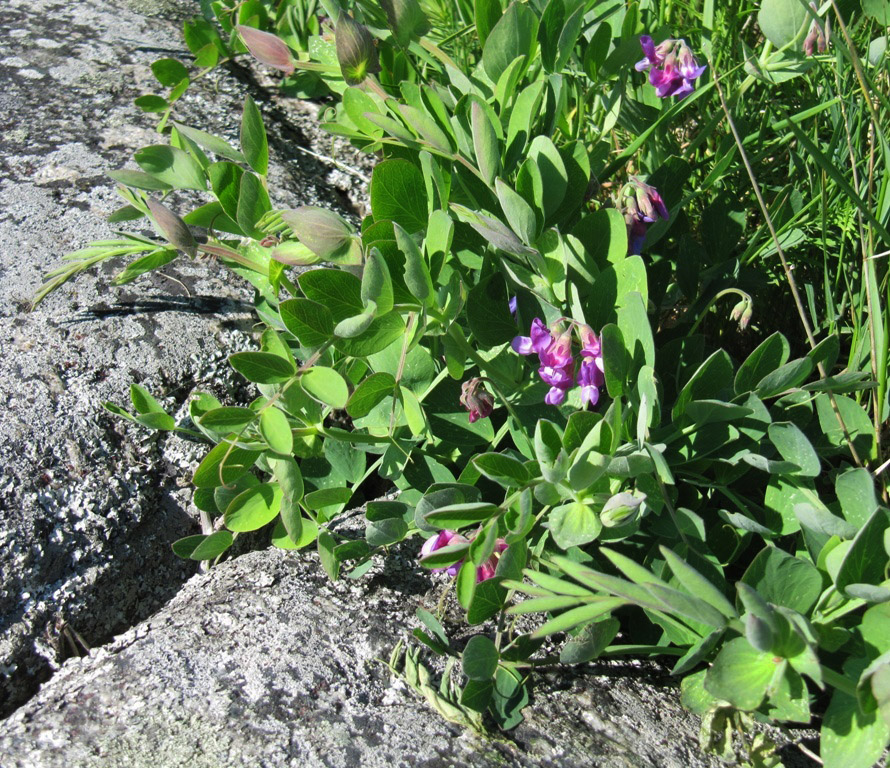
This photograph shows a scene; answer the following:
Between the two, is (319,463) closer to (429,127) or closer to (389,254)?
(389,254)

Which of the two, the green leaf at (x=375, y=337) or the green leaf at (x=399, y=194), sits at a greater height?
the green leaf at (x=399, y=194)

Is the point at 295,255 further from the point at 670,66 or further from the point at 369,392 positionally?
the point at 670,66

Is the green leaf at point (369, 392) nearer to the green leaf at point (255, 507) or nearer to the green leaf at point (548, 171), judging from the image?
the green leaf at point (255, 507)

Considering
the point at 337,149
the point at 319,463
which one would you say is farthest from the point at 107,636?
the point at 337,149

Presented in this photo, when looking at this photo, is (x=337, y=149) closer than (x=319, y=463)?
No

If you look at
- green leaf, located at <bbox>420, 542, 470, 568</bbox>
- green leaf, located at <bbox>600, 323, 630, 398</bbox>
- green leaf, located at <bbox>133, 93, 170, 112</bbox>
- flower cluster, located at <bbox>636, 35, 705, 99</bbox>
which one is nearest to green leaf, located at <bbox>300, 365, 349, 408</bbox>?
green leaf, located at <bbox>420, 542, 470, 568</bbox>

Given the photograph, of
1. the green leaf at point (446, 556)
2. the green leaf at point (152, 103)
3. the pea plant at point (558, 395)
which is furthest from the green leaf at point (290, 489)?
the green leaf at point (152, 103)
